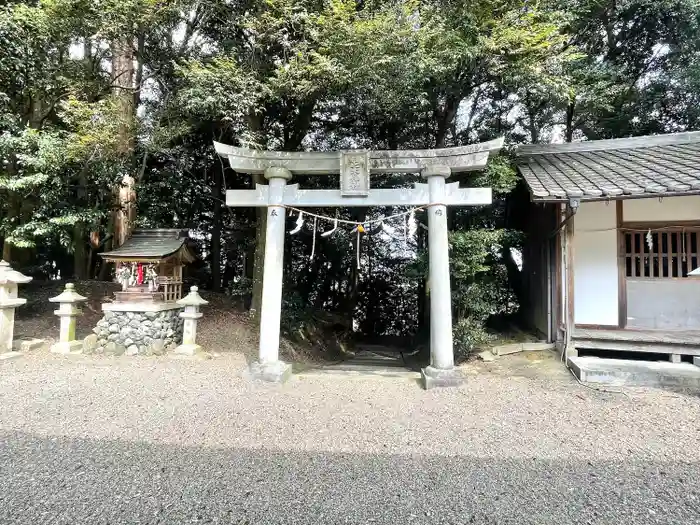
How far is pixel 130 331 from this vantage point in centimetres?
654

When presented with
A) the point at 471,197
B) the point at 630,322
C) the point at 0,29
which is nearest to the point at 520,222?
the point at 630,322

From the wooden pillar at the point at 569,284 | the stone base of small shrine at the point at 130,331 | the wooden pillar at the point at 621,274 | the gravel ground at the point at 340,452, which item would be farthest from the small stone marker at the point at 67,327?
the wooden pillar at the point at 621,274

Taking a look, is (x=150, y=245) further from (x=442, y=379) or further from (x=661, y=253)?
(x=661, y=253)

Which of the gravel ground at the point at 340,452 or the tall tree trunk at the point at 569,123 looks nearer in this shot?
the gravel ground at the point at 340,452

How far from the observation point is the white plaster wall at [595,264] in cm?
643

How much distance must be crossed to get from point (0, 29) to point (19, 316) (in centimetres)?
568

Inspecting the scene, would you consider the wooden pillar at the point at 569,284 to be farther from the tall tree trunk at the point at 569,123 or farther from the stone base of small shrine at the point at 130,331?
the stone base of small shrine at the point at 130,331

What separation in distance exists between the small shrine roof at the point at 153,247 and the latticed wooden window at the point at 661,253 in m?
7.86

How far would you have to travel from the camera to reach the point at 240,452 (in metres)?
3.17

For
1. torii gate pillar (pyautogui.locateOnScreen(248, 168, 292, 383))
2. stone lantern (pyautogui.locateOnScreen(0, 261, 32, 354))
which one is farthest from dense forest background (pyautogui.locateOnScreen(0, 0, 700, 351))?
torii gate pillar (pyautogui.locateOnScreen(248, 168, 292, 383))

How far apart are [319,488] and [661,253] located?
679cm

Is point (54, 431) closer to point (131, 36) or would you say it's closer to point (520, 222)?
point (131, 36)

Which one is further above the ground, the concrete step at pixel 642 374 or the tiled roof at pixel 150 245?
the tiled roof at pixel 150 245

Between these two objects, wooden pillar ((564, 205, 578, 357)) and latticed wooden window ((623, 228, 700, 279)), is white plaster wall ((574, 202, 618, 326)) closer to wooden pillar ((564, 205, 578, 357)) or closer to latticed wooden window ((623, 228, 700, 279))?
latticed wooden window ((623, 228, 700, 279))
